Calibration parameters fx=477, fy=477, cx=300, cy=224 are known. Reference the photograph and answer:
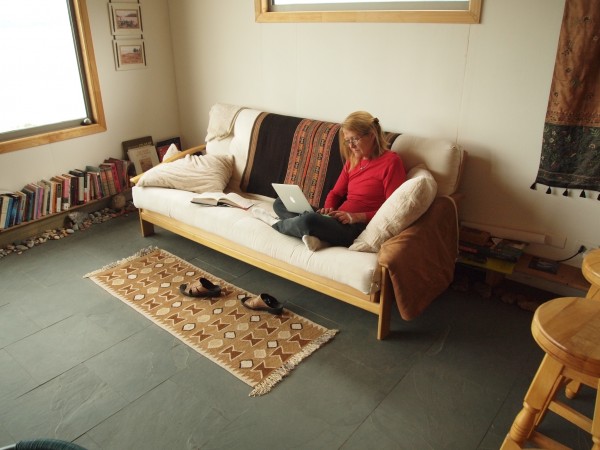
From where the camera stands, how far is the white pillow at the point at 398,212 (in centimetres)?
229

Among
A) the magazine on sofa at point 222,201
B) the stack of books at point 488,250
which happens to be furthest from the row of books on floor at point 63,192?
the stack of books at point 488,250

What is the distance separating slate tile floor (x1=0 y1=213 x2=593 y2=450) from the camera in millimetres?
1838

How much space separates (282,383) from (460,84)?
187 cm

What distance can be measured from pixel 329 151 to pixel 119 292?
5.02ft

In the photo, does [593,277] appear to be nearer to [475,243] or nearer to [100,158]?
[475,243]

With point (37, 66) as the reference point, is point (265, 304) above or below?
below

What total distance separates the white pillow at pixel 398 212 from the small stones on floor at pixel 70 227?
2.33m

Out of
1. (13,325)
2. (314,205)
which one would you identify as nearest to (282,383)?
(314,205)

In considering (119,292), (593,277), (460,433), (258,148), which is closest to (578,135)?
(593,277)

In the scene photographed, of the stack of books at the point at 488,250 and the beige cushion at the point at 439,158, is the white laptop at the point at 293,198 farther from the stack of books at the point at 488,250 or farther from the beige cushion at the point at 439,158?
the stack of books at the point at 488,250

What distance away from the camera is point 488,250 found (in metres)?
2.65

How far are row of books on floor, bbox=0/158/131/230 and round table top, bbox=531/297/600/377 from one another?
131 inches

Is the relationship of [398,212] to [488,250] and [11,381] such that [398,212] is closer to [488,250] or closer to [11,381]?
[488,250]

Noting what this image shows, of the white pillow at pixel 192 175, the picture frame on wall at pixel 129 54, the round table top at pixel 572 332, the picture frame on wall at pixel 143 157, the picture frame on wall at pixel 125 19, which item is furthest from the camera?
the picture frame on wall at pixel 143 157
